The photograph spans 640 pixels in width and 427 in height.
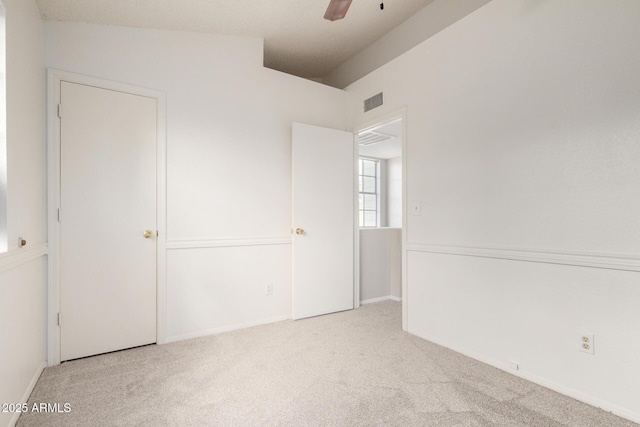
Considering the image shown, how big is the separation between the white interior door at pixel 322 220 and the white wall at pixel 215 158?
0.41ft

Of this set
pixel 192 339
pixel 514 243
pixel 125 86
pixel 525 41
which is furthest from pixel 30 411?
pixel 525 41

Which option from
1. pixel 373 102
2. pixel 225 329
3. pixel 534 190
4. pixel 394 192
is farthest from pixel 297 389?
pixel 394 192

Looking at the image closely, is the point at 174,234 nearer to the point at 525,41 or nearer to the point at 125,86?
the point at 125,86

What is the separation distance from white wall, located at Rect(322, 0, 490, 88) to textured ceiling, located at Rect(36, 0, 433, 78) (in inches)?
3.0

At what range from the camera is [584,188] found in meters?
1.82

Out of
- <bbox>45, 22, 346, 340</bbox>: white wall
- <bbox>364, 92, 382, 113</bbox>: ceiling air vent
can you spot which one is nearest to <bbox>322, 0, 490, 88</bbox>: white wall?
<bbox>364, 92, 382, 113</bbox>: ceiling air vent

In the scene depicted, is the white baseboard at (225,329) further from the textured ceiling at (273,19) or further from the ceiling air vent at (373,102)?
the textured ceiling at (273,19)

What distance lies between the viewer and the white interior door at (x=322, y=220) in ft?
10.9

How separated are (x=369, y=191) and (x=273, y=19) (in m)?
4.29

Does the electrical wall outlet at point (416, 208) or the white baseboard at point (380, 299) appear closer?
the electrical wall outlet at point (416, 208)

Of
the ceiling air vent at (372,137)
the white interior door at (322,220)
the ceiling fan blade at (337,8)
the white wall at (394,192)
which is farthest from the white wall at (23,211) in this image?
the white wall at (394,192)

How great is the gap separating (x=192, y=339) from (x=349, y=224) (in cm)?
202

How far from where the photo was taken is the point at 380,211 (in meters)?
6.75

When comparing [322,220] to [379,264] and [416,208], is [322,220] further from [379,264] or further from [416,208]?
[379,264]
